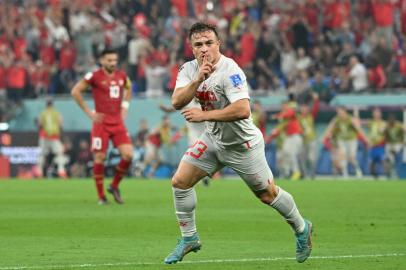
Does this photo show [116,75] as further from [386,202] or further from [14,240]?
[14,240]

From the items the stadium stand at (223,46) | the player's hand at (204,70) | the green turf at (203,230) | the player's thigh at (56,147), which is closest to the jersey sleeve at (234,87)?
the player's hand at (204,70)

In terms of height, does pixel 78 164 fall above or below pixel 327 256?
below

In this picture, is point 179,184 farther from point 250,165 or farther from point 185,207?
point 250,165

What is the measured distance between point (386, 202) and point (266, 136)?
1358cm

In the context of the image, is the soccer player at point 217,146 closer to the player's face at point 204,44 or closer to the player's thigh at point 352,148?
the player's face at point 204,44

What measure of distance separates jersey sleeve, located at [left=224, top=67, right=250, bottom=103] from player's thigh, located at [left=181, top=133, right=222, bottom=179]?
0.64 metres

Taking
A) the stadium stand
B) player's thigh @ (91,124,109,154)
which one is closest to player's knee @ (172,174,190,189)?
player's thigh @ (91,124,109,154)

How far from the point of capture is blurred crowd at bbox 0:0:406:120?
31.3 m

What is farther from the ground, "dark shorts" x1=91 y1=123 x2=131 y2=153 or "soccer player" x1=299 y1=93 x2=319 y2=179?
"dark shorts" x1=91 y1=123 x2=131 y2=153

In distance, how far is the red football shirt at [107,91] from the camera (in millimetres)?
19297

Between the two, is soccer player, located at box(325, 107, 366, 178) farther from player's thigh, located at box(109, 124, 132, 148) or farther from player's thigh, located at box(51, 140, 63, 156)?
player's thigh, located at box(109, 124, 132, 148)

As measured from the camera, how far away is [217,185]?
27000 mm

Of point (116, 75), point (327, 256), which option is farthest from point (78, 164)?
point (327, 256)

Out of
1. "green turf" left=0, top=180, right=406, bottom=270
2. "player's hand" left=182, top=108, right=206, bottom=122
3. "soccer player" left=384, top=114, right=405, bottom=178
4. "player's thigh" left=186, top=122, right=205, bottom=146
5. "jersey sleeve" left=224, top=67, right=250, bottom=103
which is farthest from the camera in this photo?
"soccer player" left=384, top=114, right=405, bottom=178
